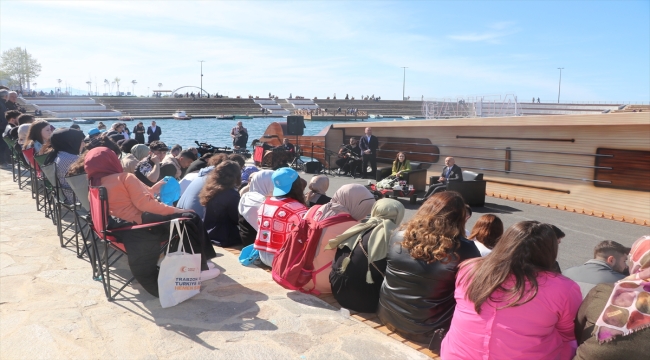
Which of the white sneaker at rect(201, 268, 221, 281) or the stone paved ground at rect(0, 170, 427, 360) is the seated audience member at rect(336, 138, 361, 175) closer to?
the stone paved ground at rect(0, 170, 427, 360)

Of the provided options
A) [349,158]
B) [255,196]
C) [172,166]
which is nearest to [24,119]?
[172,166]

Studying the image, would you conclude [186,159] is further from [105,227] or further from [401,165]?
[401,165]

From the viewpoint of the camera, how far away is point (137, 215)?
3.85 m

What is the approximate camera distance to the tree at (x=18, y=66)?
83.1m

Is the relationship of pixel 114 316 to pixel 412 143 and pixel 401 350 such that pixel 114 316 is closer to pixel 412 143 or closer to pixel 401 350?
pixel 401 350

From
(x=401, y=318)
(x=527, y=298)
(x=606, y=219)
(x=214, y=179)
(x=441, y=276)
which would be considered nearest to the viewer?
(x=527, y=298)

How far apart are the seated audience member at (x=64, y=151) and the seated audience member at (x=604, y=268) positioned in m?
5.02

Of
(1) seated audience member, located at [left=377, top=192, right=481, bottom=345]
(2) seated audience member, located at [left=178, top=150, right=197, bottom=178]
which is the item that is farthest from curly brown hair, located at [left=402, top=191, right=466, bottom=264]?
(2) seated audience member, located at [left=178, top=150, right=197, bottom=178]

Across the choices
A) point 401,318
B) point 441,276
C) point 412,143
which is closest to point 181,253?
point 401,318

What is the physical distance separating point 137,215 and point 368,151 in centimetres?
977

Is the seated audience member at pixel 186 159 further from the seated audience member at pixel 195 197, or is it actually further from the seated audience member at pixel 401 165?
the seated audience member at pixel 401 165

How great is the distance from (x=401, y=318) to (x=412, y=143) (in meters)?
10.4

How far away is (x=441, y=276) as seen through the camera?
9.34 feet

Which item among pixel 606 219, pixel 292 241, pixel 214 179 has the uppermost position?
pixel 214 179
